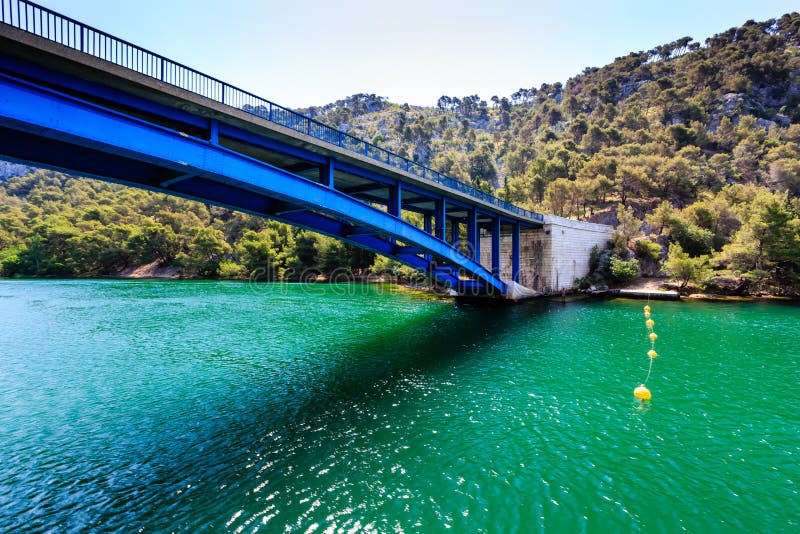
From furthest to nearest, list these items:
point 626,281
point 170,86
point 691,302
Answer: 1. point 626,281
2. point 691,302
3. point 170,86

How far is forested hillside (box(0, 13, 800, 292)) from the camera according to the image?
33094 millimetres

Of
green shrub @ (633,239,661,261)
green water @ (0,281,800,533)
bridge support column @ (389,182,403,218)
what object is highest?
bridge support column @ (389,182,403,218)

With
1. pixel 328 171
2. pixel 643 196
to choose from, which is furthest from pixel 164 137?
pixel 643 196

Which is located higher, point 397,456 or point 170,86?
point 170,86

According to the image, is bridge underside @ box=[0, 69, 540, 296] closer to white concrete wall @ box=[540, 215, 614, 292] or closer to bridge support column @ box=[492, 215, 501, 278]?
bridge support column @ box=[492, 215, 501, 278]

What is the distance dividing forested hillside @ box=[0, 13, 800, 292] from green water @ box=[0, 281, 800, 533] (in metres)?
21.1

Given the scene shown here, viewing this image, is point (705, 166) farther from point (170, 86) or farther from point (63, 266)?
point (63, 266)

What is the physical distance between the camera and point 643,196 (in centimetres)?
5125

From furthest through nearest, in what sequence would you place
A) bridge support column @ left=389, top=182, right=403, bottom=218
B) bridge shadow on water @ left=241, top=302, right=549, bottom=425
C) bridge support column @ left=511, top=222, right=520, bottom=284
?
bridge support column @ left=511, top=222, right=520, bottom=284
bridge support column @ left=389, top=182, right=403, bottom=218
bridge shadow on water @ left=241, top=302, right=549, bottom=425

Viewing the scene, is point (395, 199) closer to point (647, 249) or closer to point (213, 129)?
point (213, 129)

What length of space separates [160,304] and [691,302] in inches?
1693

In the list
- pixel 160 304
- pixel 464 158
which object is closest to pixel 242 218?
pixel 160 304

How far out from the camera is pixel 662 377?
37.3 feet

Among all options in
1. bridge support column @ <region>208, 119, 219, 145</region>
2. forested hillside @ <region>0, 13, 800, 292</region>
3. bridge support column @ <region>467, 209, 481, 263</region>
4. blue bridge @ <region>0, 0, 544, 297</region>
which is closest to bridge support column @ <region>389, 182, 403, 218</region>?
blue bridge @ <region>0, 0, 544, 297</region>
